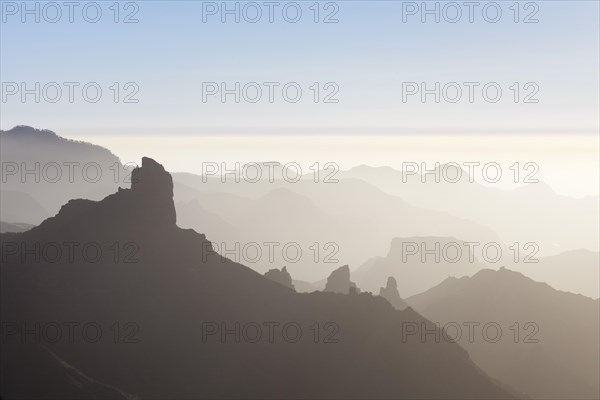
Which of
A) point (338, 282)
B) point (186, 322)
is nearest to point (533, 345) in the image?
point (338, 282)

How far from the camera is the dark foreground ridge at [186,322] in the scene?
9900 cm

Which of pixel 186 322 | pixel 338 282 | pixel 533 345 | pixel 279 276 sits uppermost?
pixel 279 276

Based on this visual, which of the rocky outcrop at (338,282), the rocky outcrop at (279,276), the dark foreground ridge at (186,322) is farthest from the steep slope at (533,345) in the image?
the rocky outcrop at (279,276)

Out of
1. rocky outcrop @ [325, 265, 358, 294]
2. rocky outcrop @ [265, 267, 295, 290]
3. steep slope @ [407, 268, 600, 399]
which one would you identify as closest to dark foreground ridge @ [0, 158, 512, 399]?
rocky outcrop @ [265, 267, 295, 290]

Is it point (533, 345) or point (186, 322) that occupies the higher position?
point (186, 322)

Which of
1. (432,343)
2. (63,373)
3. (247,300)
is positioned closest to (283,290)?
(247,300)

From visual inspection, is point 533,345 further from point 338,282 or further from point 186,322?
point 186,322

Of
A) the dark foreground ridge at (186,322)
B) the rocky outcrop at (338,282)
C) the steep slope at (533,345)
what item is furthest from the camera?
the rocky outcrop at (338,282)

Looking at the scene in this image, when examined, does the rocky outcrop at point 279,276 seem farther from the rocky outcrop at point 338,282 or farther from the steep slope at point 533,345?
the steep slope at point 533,345

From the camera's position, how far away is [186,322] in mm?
108812

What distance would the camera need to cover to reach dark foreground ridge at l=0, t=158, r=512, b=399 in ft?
325

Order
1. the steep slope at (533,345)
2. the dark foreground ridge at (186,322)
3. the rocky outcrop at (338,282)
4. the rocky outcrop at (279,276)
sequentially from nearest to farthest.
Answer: the dark foreground ridge at (186,322) < the rocky outcrop at (279,276) < the steep slope at (533,345) < the rocky outcrop at (338,282)

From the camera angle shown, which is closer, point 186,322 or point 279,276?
point 186,322

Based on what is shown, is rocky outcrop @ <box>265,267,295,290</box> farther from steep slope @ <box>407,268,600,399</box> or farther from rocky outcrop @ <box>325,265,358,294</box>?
steep slope @ <box>407,268,600,399</box>
